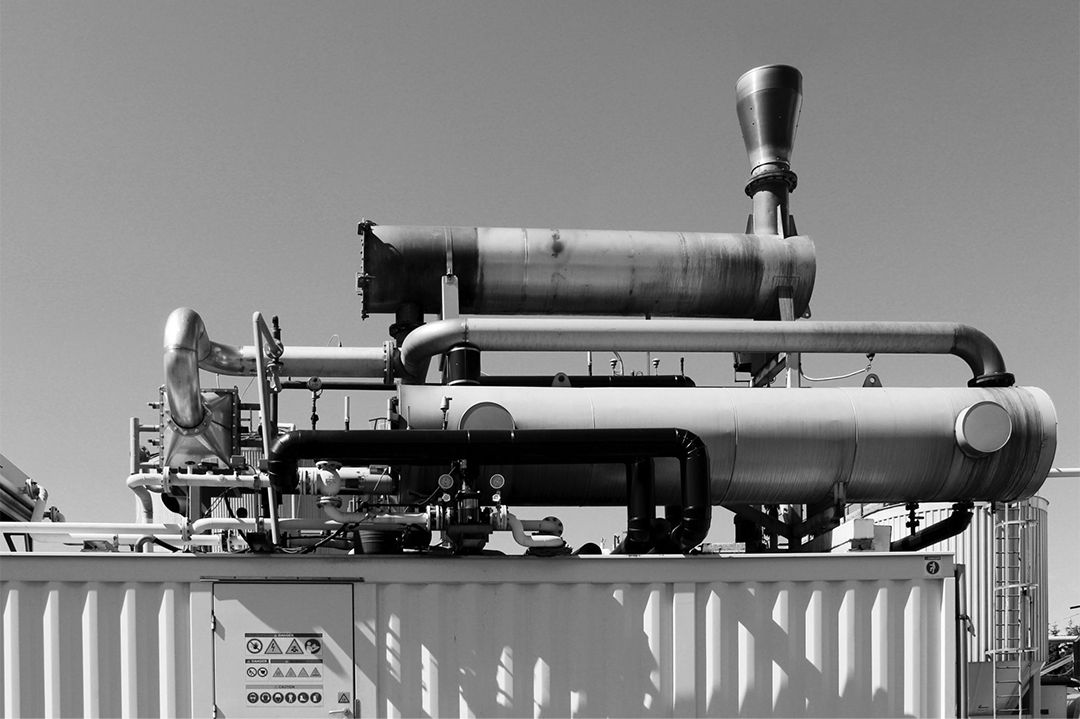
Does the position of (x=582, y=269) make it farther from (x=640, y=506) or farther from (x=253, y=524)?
(x=253, y=524)

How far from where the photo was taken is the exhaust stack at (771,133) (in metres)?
8.30

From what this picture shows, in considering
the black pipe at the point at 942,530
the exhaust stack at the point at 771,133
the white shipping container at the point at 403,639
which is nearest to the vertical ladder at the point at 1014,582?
the black pipe at the point at 942,530

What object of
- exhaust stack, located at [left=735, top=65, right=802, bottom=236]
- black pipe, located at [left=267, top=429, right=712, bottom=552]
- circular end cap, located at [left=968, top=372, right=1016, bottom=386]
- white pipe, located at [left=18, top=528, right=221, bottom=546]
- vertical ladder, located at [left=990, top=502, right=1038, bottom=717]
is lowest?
vertical ladder, located at [left=990, top=502, right=1038, bottom=717]

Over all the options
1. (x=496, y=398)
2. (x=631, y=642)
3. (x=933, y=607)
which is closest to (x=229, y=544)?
(x=496, y=398)

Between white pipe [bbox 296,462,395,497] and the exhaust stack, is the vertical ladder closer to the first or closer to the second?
the exhaust stack

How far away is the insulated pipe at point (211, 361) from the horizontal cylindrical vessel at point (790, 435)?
1.49 m

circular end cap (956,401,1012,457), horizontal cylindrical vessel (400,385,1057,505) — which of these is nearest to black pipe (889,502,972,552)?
horizontal cylindrical vessel (400,385,1057,505)

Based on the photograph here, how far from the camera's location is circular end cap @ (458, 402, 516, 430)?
6.50 m

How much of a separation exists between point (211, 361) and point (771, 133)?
5.75m

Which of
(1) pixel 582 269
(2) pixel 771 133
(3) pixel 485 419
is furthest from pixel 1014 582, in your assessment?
(3) pixel 485 419

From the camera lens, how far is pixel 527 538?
6074 millimetres

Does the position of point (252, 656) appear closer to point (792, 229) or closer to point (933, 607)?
point (933, 607)

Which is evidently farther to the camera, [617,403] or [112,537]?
[112,537]

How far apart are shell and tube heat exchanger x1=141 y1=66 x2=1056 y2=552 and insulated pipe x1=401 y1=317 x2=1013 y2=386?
0.6 inches
